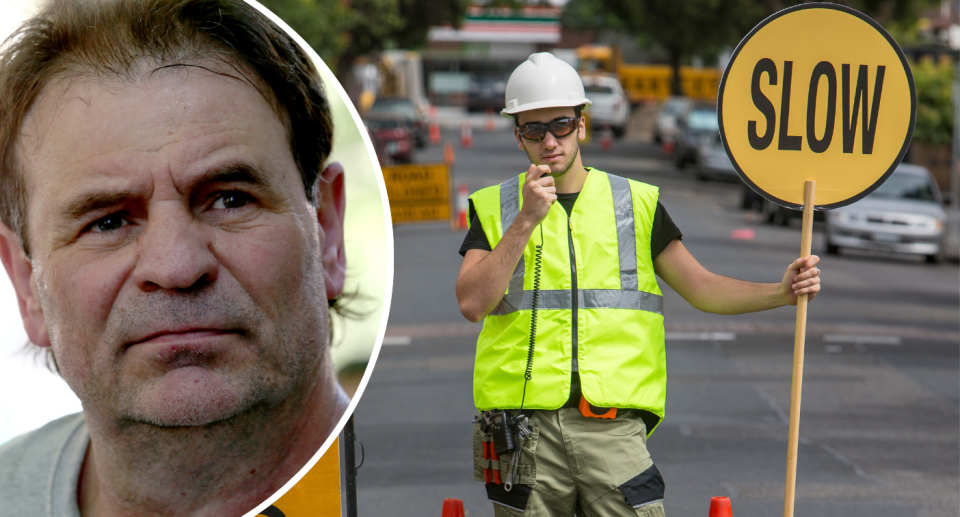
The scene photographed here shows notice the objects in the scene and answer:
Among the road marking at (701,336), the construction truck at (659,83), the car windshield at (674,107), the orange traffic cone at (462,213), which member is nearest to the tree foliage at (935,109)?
the orange traffic cone at (462,213)

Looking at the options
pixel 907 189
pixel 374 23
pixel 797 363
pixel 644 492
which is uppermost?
pixel 374 23

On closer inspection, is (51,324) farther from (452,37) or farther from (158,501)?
(452,37)

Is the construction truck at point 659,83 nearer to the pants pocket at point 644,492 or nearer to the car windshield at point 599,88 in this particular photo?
the car windshield at point 599,88

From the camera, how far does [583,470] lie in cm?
333

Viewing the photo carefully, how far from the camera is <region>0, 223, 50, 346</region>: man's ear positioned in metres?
1.95

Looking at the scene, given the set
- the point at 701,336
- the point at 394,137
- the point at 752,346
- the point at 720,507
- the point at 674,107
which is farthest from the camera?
the point at 674,107

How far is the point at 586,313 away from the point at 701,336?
27.1 ft

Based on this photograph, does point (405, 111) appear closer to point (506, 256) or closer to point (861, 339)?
point (861, 339)

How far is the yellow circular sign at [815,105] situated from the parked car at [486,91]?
6304 cm

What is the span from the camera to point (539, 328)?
337 cm

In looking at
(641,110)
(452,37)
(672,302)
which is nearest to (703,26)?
(641,110)

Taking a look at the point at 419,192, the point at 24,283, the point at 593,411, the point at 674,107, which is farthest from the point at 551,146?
the point at 674,107

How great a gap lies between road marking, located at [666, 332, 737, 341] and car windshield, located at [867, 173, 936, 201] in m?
8.36

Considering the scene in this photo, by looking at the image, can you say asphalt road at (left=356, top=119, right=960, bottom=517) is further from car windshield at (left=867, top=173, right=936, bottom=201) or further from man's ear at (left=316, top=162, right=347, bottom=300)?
man's ear at (left=316, top=162, right=347, bottom=300)
